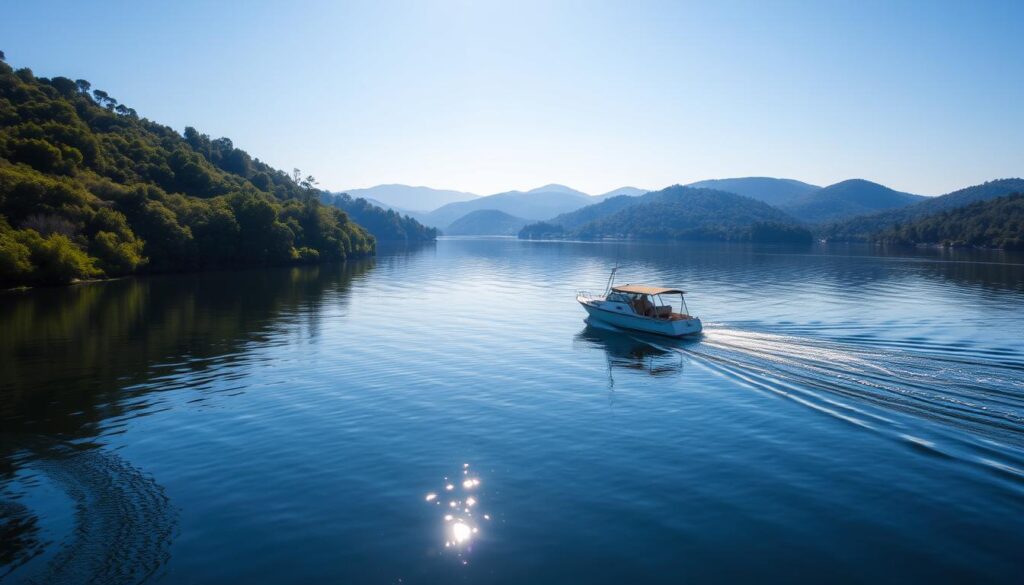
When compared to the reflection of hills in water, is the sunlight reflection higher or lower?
lower

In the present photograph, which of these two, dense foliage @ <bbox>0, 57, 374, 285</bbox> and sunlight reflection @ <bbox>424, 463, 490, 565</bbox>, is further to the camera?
dense foliage @ <bbox>0, 57, 374, 285</bbox>

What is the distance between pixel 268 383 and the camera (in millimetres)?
32500

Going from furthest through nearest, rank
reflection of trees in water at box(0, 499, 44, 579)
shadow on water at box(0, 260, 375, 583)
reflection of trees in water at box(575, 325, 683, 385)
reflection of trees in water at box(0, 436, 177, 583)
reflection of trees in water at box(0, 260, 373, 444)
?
1. reflection of trees in water at box(575, 325, 683, 385)
2. reflection of trees in water at box(0, 260, 373, 444)
3. shadow on water at box(0, 260, 375, 583)
4. reflection of trees in water at box(0, 499, 44, 579)
5. reflection of trees in water at box(0, 436, 177, 583)

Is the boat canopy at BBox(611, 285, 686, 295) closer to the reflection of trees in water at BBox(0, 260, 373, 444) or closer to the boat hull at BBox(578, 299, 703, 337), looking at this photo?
the boat hull at BBox(578, 299, 703, 337)

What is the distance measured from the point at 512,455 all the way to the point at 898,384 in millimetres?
21933

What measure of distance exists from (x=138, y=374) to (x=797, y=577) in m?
35.9

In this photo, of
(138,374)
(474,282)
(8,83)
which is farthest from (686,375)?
(8,83)

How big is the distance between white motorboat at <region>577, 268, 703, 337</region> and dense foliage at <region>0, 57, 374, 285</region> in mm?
72791

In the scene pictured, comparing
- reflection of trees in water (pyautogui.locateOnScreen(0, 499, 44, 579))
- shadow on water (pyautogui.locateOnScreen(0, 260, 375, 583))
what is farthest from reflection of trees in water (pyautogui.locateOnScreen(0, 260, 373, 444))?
reflection of trees in water (pyautogui.locateOnScreen(0, 499, 44, 579))

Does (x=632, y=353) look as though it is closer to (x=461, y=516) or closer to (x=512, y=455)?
(x=512, y=455)

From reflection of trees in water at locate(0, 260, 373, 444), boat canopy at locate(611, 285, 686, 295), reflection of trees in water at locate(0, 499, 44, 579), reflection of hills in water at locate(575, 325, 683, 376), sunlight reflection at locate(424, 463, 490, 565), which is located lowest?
sunlight reflection at locate(424, 463, 490, 565)

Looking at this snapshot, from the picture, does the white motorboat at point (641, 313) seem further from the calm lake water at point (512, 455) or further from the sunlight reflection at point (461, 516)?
the sunlight reflection at point (461, 516)

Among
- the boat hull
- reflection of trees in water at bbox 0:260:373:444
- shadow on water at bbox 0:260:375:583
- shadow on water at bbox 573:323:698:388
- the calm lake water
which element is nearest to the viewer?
the calm lake water

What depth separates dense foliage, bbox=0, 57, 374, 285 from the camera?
256 feet
